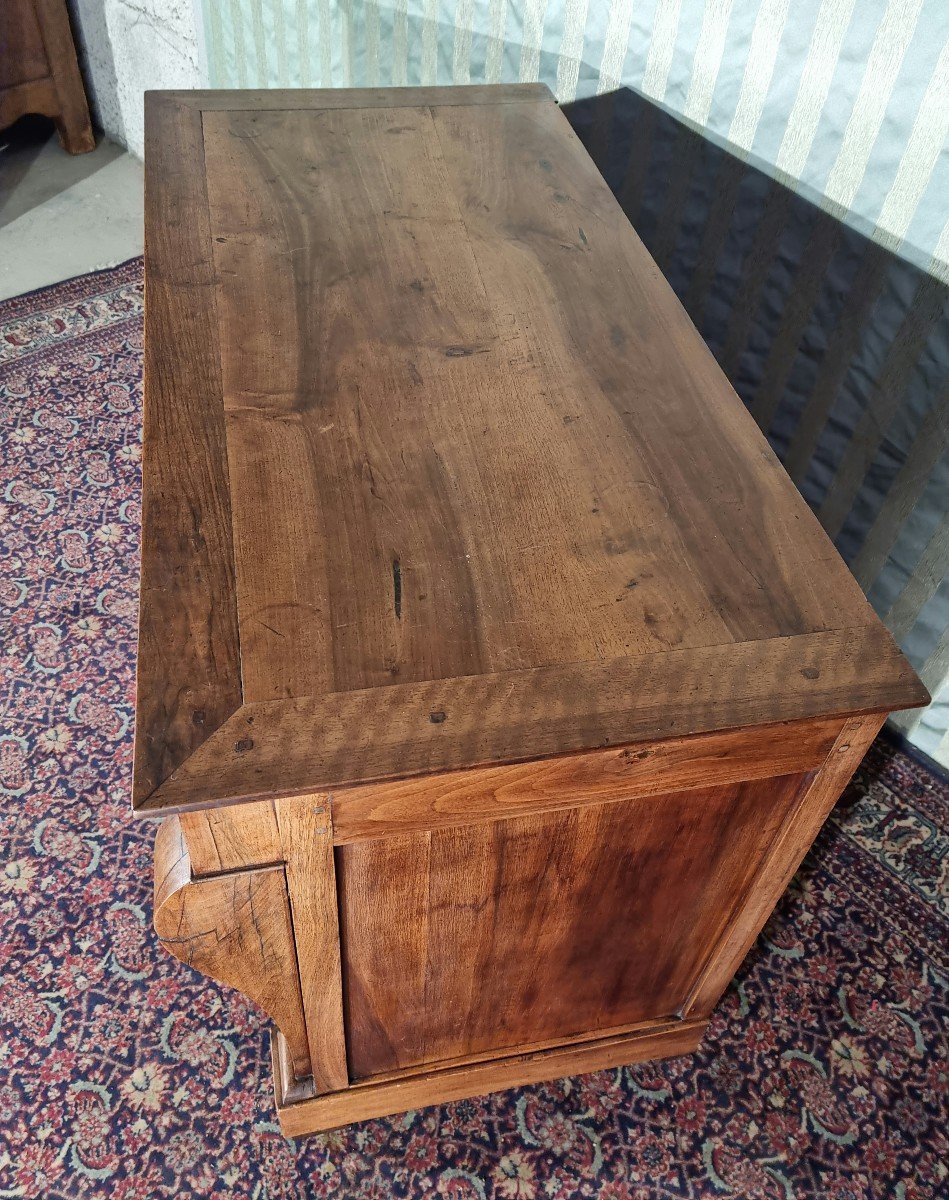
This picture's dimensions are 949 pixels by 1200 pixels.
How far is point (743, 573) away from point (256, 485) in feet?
1.45

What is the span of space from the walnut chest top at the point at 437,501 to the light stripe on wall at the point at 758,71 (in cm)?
28

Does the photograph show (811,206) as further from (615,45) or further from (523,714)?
(523,714)

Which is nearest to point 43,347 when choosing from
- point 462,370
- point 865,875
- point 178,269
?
point 178,269

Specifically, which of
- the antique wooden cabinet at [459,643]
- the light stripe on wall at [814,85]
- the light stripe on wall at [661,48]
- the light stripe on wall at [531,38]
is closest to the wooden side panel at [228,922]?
the antique wooden cabinet at [459,643]

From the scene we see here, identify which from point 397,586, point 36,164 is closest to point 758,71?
point 397,586

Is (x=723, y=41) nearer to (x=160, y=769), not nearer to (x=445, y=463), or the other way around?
(x=445, y=463)

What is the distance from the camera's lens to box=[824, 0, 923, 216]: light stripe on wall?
1.17 metres

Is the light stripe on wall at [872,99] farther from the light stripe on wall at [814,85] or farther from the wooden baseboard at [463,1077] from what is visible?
the wooden baseboard at [463,1077]

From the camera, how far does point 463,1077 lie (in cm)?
116

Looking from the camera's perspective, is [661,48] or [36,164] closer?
[661,48]

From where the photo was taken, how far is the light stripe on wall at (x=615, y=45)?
1.50 m

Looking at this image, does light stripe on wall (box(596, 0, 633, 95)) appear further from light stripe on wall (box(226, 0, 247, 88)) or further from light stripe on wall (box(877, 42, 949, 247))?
light stripe on wall (box(226, 0, 247, 88))

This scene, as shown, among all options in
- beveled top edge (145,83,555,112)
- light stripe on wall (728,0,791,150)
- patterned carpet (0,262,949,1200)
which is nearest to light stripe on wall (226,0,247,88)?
beveled top edge (145,83,555,112)

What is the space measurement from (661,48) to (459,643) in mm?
1133
